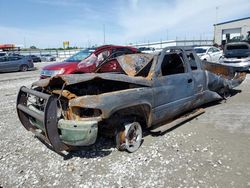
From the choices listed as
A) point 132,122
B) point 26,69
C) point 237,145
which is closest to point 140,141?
point 132,122

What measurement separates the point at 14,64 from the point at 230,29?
33.1 m

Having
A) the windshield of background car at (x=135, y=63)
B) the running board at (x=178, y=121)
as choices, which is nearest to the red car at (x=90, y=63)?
the windshield of background car at (x=135, y=63)

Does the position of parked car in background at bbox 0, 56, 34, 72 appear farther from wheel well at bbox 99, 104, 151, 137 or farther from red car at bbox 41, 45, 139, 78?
wheel well at bbox 99, 104, 151, 137

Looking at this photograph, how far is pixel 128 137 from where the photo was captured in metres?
4.17

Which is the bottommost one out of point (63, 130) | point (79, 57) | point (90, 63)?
point (63, 130)

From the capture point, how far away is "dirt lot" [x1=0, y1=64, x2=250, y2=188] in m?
3.33

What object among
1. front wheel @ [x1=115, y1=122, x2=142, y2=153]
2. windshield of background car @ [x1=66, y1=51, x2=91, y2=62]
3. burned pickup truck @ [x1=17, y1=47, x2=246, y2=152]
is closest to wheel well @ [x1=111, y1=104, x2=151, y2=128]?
burned pickup truck @ [x1=17, y1=47, x2=246, y2=152]

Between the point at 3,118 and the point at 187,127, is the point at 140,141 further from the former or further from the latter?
the point at 3,118

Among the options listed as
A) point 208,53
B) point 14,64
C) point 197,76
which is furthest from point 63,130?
point 14,64

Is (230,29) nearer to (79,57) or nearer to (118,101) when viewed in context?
(79,57)

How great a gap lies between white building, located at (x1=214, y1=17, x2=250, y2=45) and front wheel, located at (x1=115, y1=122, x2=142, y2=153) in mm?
35526

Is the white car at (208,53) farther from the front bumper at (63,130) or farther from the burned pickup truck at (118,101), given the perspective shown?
the front bumper at (63,130)

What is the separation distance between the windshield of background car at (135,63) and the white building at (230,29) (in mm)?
34440

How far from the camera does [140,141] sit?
4383 mm
